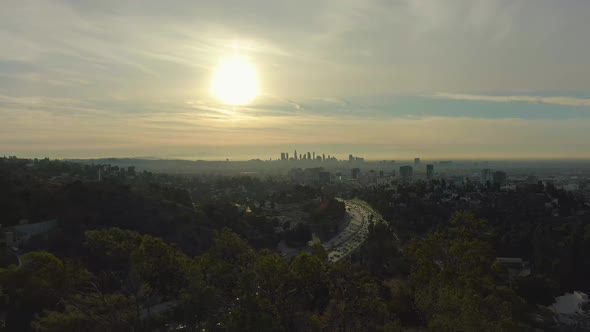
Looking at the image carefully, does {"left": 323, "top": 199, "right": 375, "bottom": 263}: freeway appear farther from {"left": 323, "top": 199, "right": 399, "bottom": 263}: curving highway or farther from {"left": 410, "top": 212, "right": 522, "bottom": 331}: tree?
{"left": 410, "top": 212, "right": 522, "bottom": 331}: tree

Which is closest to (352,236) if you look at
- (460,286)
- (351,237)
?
(351,237)

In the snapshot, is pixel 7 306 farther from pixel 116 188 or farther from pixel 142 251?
pixel 116 188

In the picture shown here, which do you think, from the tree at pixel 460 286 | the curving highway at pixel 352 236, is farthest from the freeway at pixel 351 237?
the tree at pixel 460 286

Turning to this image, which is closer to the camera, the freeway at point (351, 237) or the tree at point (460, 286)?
the tree at point (460, 286)

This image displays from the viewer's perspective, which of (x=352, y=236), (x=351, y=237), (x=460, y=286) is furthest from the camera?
(x=352, y=236)

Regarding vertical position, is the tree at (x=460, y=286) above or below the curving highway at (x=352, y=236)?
above

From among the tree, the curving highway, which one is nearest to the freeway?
the curving highway

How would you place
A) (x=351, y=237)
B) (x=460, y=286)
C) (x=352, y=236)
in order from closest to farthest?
(x=460, y=286) < (x=351, y=237) < (x=352, y=236)

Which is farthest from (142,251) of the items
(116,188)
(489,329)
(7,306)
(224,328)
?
(116,188)

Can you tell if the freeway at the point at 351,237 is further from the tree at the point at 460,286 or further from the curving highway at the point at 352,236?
the tree at the point at 460,286

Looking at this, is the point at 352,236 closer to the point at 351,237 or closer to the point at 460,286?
the point at 351,237

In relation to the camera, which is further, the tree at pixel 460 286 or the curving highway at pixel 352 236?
the curving highway at pixel 352 236

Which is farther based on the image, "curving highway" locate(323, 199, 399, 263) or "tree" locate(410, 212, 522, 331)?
"curving highway" locate(323, 199, 399, 263)
